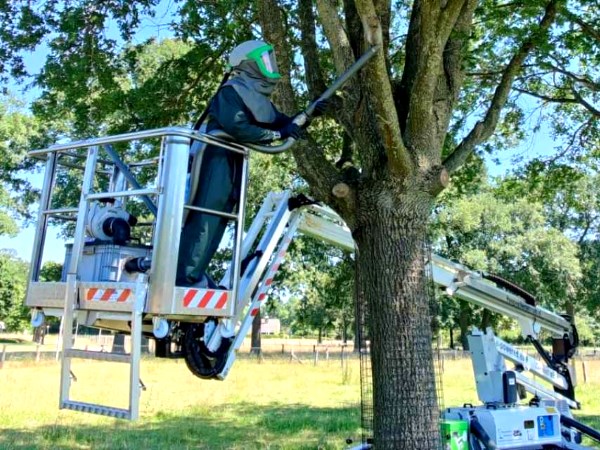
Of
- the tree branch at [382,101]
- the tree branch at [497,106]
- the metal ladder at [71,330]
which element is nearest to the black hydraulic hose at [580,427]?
the tree branch at [497,106]

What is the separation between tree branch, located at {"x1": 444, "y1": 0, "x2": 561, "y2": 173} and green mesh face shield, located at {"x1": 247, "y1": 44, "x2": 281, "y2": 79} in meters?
2.32

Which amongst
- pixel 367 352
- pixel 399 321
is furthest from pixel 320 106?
pixel 367 352

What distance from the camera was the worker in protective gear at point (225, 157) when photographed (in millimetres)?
4621

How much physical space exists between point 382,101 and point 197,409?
10.9 m

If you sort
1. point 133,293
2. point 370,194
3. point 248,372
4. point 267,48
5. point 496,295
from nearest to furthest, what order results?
point 133,293
point 267,48
point 370,194
point 496,295
point 248,372

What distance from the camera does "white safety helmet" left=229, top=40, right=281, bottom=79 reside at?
16.5 ft

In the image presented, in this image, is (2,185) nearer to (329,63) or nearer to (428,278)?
(329,63)

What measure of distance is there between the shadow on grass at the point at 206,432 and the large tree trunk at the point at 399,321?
4778 millimetres

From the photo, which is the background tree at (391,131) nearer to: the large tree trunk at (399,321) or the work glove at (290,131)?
the large tree trunk at (399,321)

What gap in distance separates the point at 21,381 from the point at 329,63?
15.4 meters

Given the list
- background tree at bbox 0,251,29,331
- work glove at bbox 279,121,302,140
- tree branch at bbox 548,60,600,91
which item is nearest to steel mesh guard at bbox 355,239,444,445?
work glove at bbox 279,121,302,140

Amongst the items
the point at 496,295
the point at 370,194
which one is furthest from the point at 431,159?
the point at 496,295

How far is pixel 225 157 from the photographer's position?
476 centimetres

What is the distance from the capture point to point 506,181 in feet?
42.9
